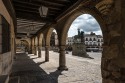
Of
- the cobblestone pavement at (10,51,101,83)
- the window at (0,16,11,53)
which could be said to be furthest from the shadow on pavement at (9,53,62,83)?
the window at (0,16,11,53)

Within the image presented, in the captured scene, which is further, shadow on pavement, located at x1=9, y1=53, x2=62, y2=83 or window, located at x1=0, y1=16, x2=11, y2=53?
shadow on pavement, located at x1=9, y1=53, x2=62, y2=83

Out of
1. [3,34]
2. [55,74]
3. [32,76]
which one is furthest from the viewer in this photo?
[55,74]

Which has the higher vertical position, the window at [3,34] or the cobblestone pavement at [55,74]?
the window at [3,34]

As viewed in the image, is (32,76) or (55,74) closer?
(32,76)

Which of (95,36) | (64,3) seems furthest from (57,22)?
(95,36)

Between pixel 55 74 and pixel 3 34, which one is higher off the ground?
pixel 3 34

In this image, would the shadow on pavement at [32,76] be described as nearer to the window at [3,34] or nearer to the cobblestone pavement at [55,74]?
the cobblestone pavement at [55,74]

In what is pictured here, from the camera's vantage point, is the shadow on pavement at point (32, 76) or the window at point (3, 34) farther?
the shadow on pavement at point (32, 76)

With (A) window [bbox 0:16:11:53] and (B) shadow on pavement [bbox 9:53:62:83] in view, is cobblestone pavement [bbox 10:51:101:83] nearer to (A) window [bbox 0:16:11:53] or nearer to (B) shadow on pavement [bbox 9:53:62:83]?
(B) shadow on pavement [bbox 9:53:62:83]

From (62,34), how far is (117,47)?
6698 millimetres

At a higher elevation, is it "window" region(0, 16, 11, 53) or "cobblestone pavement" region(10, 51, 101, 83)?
"window" region(0, 16, 11, 53)

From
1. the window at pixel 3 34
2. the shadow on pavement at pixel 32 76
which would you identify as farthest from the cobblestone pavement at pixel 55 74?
the window at pixel 3 34

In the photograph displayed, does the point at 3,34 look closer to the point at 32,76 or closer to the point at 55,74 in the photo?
the point at 32,76

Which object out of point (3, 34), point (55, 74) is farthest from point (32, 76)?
point (3, 34)
